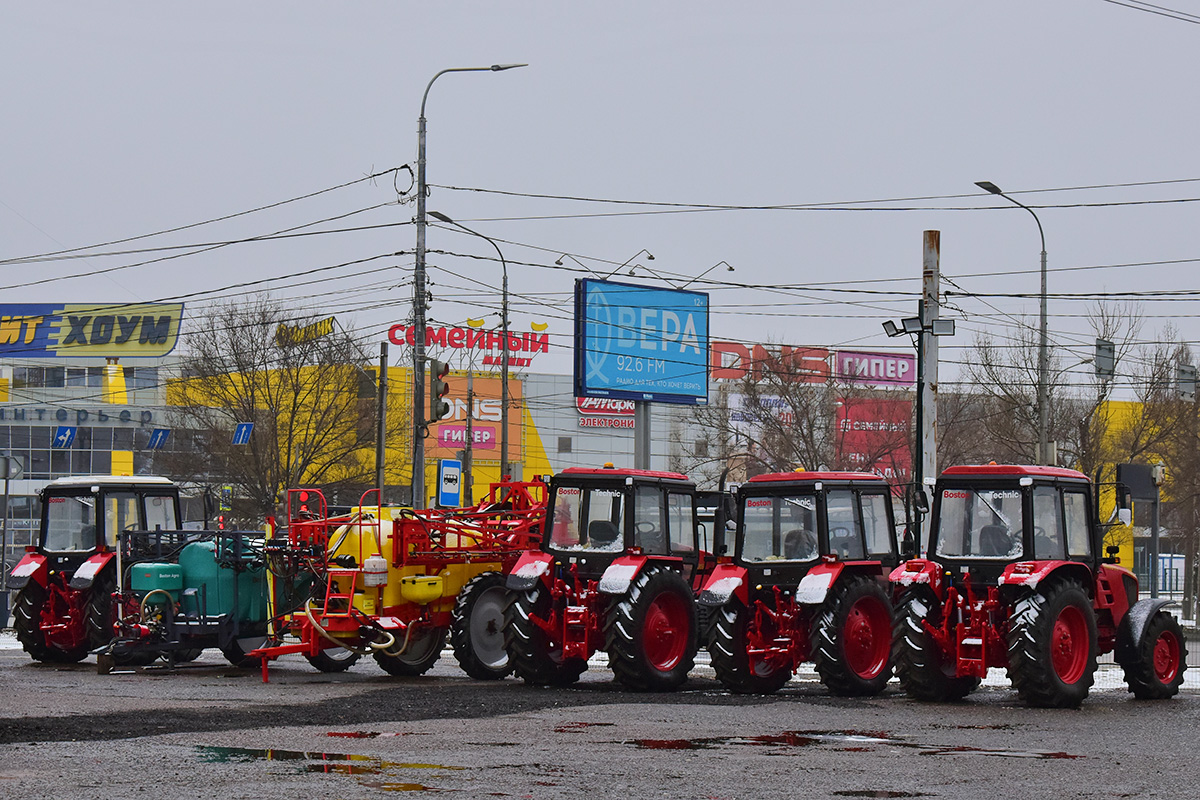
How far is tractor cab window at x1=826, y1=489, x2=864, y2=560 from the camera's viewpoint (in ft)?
57.0

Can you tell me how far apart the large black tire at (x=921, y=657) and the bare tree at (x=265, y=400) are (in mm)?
31725

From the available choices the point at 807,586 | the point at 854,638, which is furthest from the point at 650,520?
the point at 854,638

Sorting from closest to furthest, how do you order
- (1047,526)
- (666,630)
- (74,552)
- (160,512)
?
1. (1047,526)
2. (666,630)
3. (74,552)
4. (160,512)

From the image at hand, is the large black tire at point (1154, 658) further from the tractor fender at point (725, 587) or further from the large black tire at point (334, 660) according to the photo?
the large black tire at point (334, 660)

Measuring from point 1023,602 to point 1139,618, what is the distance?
175 centimetres

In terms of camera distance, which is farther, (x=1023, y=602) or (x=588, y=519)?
(x=588, y=519)

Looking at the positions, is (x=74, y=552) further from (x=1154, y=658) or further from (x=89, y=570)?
(x=1154, y=658)

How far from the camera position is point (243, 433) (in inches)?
1781

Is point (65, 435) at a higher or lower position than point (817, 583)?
higher

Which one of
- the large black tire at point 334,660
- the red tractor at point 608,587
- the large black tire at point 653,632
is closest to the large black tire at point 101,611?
the large black tire at point 334,660

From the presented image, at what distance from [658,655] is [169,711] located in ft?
18.0

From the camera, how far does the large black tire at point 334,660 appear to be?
19.8 meters

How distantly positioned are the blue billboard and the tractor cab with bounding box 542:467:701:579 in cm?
1864

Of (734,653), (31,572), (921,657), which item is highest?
(31,572)
